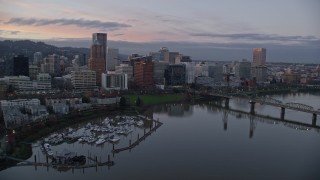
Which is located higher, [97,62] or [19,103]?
[97,62]

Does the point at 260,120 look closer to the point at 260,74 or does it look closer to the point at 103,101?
the point at 103,101

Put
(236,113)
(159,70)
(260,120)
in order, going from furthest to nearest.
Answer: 1. (159,70)
2. (236,113)
3. (260,120)

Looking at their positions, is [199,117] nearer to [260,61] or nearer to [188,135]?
[188,135]

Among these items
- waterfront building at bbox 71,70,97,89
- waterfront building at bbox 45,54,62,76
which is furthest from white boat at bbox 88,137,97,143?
waterfront building at bbox 45,54,62,76

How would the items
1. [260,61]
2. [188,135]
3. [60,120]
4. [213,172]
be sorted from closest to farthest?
1. [213,172]
2. [188,135]
3. [60,120]
4. [260,61]

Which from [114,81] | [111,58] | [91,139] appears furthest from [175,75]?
[91,139]

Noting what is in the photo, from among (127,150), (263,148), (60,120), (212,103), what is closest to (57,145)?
(127,150)

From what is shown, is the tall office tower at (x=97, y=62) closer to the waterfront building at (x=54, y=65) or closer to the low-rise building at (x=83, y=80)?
the low-rise building at (x=83, y=80)
